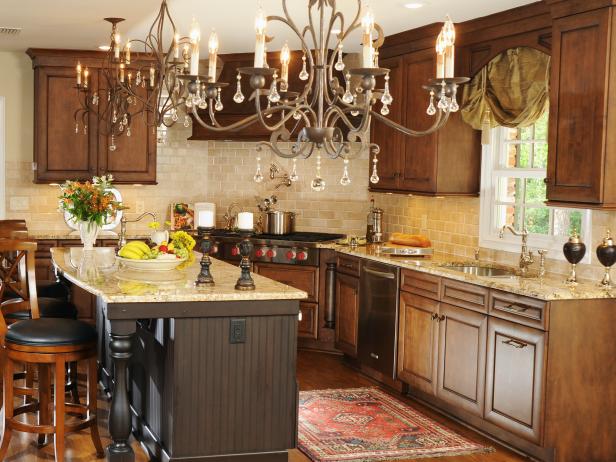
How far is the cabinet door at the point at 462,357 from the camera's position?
5191mm

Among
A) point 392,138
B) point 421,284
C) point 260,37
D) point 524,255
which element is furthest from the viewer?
point 392,138

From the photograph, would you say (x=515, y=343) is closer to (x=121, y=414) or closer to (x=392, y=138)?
(x=121, y=414)

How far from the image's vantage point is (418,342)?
5.91 m

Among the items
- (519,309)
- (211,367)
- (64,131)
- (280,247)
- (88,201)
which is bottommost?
(211,367)

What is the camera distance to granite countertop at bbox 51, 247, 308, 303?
4227 millimetres

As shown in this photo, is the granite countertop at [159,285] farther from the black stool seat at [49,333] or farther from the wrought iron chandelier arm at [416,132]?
the wrought iron chandelier arm at [416,132]

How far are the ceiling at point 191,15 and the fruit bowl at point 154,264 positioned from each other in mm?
1508

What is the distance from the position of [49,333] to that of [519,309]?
99.3 inches

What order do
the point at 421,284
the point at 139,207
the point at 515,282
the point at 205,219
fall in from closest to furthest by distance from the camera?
the point at 515,282, the point at 421,284, the point at 205,219, the point at 139,207

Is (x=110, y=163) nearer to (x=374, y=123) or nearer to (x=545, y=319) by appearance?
(x=374, y=123)

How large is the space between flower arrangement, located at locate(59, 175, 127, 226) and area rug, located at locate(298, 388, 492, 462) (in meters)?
1.90

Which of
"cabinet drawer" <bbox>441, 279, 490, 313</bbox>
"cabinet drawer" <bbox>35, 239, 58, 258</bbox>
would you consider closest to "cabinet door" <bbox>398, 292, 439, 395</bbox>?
"cabinet drawer" <bbox>441, 279, 490, 313</bbox>

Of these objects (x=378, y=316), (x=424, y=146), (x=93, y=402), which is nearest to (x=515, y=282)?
(x=378, y=316)

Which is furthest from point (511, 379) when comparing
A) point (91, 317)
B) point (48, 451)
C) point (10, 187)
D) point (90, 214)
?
point (10, 187)
